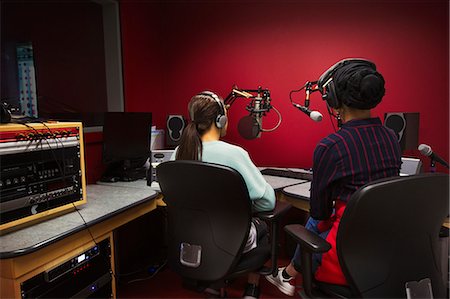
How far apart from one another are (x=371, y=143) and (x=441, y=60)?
1904mm

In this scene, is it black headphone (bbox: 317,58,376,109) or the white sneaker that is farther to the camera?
the white sneaker

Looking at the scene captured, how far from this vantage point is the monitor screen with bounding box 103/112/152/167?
2391mm

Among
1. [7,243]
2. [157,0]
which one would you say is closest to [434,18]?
[157,0]

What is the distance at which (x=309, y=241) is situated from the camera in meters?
1.27

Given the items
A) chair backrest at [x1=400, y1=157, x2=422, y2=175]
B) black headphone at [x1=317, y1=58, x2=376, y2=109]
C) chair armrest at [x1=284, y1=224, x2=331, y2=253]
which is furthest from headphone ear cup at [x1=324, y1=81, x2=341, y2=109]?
chair backrest at [x1=400, y1=157, x2=422, y2=175]

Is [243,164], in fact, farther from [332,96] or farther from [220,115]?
[332,96]

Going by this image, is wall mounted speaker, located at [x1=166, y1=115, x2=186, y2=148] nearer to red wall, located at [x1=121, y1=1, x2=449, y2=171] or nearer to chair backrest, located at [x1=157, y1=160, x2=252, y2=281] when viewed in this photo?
red wall, located at [x1=121, y1=1, x2=449, y2=171]

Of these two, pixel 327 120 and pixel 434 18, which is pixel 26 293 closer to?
pixel 327 120

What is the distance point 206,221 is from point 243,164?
1.07 feet

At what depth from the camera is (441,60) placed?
268 cm

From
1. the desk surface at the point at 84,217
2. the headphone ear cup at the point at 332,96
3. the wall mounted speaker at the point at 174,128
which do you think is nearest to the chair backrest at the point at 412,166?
the headphone ear cup at the point at 332,96

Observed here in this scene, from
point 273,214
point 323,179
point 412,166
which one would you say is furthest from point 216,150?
point 412,166

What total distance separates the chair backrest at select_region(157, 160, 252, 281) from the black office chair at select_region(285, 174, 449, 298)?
0.35 m

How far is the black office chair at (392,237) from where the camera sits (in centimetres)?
111
